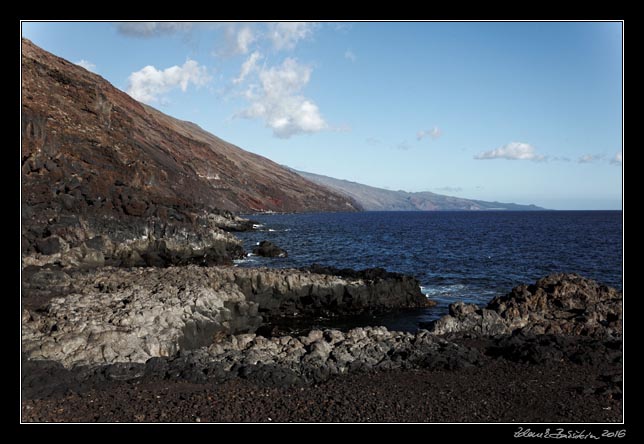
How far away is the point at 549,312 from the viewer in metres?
21.3

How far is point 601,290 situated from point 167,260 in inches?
1214

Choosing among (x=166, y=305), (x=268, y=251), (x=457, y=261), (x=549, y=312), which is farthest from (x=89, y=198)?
(x=549, y=312)

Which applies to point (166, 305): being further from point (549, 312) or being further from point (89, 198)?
point (89, 198)

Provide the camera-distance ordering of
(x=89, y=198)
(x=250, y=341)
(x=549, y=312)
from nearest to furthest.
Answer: (x=250, y=341) < (x=549, y=312) < (x=89, y=198)

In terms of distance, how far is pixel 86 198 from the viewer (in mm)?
40656

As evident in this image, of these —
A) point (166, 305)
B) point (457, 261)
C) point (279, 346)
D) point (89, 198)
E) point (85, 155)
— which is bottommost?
point (279, 346)

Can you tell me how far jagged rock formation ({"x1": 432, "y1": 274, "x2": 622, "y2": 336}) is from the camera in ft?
62.5

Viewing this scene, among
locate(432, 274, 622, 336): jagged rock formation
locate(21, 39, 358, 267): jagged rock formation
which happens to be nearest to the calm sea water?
locate(432, 274, 622, 336): jagged rock formation

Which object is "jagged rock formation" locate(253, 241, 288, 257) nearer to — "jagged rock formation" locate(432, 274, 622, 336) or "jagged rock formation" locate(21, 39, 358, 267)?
"jagged rock formation" locate(21, 39, 358, 267)

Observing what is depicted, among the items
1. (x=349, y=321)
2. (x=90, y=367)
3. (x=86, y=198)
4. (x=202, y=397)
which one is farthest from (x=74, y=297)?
(x=86, y=198)

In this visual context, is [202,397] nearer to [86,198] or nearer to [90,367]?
[90,367]

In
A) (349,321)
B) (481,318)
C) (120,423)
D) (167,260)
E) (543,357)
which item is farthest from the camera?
(167,260)

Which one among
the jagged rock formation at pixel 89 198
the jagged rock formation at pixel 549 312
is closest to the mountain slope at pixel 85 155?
the jagged rock formation at pixel 89 198

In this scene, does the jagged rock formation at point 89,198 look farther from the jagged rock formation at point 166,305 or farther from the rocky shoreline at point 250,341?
the rocky shoreline at point 250,341
